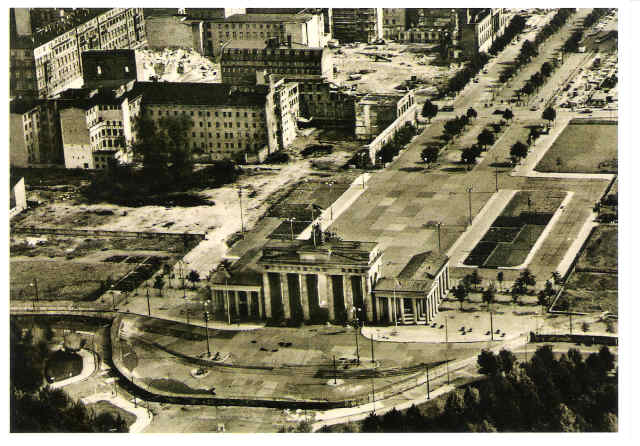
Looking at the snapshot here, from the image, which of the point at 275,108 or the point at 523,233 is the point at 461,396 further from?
the point at 275,108

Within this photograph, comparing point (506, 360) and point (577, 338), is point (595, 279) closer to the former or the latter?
point (577, 338)

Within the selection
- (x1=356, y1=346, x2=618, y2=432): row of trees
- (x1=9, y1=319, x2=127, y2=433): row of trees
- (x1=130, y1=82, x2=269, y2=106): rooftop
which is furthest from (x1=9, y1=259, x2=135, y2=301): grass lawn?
(x1=130, y1=82, x2=269, y2=106): rooftop

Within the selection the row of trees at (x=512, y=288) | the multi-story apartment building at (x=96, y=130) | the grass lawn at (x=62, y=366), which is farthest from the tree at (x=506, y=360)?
the multi-story apartment building at (x=96, y=130)

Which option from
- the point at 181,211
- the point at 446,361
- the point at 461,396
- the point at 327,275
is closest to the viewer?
the point at 461,396

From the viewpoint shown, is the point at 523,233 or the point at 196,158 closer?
the point at 523,233

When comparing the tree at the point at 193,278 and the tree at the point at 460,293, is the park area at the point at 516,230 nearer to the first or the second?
the tree at the point at 460,293

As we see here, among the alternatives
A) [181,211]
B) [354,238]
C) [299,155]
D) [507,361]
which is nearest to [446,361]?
[507,361]

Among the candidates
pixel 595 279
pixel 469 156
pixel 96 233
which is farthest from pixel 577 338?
pixel 96 233

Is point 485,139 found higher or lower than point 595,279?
higher
